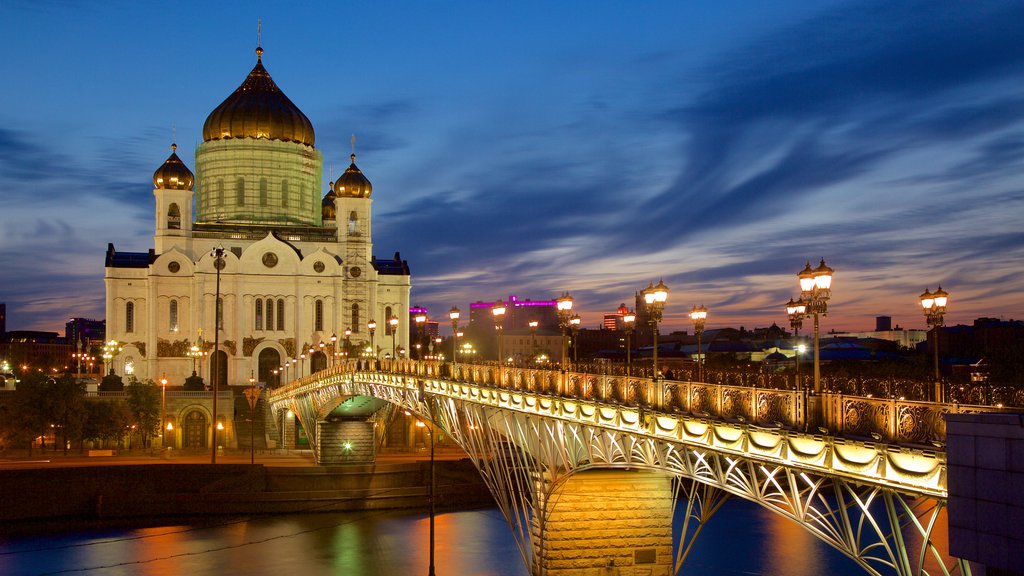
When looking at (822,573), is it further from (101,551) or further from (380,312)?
(380,312)

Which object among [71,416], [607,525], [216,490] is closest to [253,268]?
[71,416]

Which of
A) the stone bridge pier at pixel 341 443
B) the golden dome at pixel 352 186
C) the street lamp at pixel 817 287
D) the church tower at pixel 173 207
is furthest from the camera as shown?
the golden dome at pixel 352 186

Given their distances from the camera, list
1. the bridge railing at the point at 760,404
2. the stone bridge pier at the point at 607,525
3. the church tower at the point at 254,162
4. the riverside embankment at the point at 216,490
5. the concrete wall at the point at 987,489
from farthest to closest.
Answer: the church tower at the point at 254,162 → the riverside embankment at the point at 216,490 → the stone bridge pier at the point at 607,525 → the bridge railing at the point at 760,404 → the concrete wall at the point at 987,489

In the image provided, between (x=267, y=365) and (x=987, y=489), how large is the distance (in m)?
79.4

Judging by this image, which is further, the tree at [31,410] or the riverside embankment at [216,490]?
the tree at [31,410]

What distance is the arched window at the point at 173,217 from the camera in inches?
3538

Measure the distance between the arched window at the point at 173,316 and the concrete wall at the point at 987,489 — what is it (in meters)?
80.7

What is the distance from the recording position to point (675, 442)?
1927cm

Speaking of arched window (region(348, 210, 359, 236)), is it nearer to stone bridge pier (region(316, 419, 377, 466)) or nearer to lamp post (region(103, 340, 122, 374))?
lamp post (region(103, 340, 122, 374))

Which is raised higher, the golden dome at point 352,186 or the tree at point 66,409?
the golden dome at point 352,186

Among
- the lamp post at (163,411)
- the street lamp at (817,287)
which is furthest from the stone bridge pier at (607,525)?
the lamp post at (163,411)

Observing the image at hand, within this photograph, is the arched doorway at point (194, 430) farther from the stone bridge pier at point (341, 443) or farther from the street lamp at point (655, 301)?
the street lamp at point (655, 301)

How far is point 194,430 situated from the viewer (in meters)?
73.8

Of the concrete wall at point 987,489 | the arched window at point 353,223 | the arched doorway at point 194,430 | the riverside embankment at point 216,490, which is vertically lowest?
the riverside embankment at point 216,490
